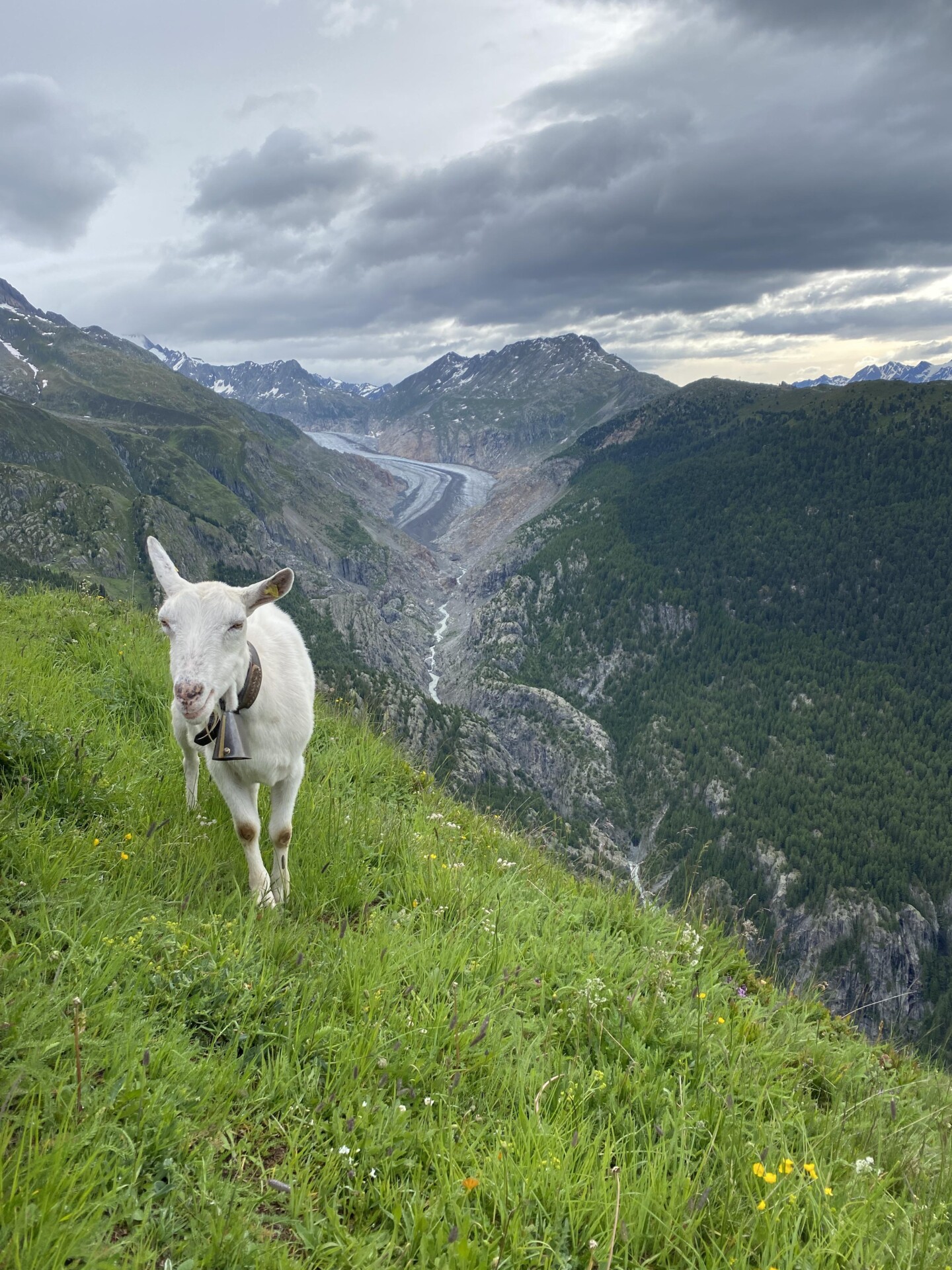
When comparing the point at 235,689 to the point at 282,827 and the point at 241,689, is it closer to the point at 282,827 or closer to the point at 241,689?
the point at 241,689

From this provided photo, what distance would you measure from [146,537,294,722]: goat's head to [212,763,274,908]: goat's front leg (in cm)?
91

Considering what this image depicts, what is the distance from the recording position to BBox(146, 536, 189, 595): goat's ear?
5641 mm

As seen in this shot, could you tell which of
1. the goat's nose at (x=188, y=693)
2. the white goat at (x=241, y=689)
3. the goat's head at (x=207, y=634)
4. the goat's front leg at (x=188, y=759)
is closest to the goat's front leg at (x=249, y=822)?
the white goat at (x=241, y=689)

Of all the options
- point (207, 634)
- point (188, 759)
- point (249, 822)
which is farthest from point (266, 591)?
point (188, 759)

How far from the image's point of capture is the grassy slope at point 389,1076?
2.90 meters

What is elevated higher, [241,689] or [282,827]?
[241,689]

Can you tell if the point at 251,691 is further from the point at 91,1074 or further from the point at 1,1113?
the point at 1,1113

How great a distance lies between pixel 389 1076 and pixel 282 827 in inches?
108

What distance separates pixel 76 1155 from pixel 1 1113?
38 centimetres

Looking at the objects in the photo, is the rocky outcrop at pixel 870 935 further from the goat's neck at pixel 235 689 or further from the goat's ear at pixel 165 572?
the goat's ear at pixel 165 572

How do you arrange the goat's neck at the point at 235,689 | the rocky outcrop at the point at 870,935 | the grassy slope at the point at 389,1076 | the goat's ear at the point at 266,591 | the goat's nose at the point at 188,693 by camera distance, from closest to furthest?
1. the grassy slope at the point at 389,1076
2. the goat's nose at the point at 188,693
3. the goat's ear at the point at 266,591
4. the goat's neck at the point at 235,689
5. the rocky outcrop at the point at 870,935

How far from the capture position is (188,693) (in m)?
4.77

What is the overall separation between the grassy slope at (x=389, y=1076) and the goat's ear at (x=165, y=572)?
69.7 inches

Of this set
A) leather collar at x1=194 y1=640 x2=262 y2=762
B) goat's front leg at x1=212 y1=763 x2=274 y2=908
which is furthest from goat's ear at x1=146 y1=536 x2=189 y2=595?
goat's front leg at x1=212 y1=763 x2=274 y2=908
